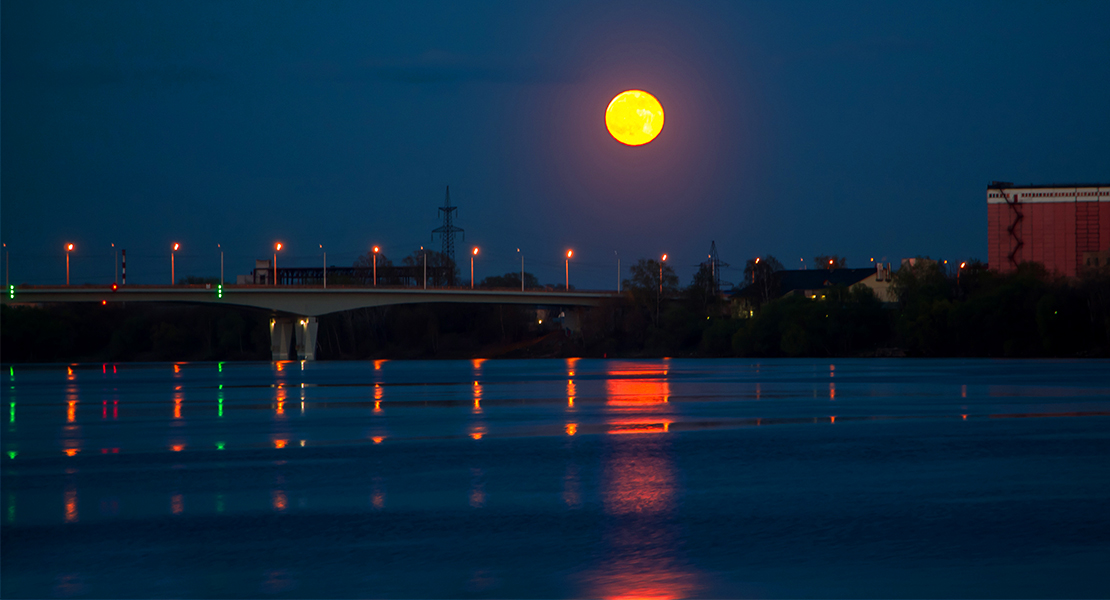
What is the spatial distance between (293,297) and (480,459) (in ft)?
301

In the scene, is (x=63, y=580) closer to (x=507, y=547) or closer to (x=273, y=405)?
(x=507, y=547)

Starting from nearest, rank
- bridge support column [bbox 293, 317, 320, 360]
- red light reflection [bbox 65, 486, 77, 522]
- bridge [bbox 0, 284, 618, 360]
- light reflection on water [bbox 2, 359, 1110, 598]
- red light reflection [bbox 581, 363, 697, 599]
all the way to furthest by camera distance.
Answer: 1. red light reflection [bbox 581, 363, 697, 599]
2. light reflection on water [bbox 2, 359, 1110, 598]
3. red light reflection [bbox 65, 486, 77, 522]
4. bridge [bbox 0, 284, 618, 360]
5. bridge support column [bbox 293, 317, 320, 360]

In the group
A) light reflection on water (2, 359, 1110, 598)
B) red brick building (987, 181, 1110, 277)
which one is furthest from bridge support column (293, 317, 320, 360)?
red brick building (987, 181, 1110, 277)

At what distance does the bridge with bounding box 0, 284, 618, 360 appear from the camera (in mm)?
98625

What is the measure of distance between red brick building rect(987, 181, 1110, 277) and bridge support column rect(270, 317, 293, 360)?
79.0 metres

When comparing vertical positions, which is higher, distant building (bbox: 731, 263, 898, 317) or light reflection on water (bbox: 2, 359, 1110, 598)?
distant building (bbox: 731, 263, 898, 317)

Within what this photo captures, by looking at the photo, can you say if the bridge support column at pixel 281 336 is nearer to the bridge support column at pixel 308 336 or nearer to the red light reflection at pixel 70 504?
the bridge support column at pixel 308 336

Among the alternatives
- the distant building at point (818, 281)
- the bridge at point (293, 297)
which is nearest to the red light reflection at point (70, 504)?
the bridge at point (293, 297)

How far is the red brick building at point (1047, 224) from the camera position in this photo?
10994 centimetres

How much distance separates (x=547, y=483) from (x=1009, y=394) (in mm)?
26417

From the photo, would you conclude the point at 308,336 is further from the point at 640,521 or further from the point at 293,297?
the point at 640,521

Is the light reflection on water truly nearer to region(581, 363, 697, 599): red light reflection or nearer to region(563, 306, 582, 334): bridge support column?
region(581, 363, 697, 599): red light reflection

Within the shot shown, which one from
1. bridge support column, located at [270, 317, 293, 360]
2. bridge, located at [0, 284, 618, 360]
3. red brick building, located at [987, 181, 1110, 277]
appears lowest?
bridge support column, located at [270, 317, 293, 360]

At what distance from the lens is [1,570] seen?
10.5 meters
